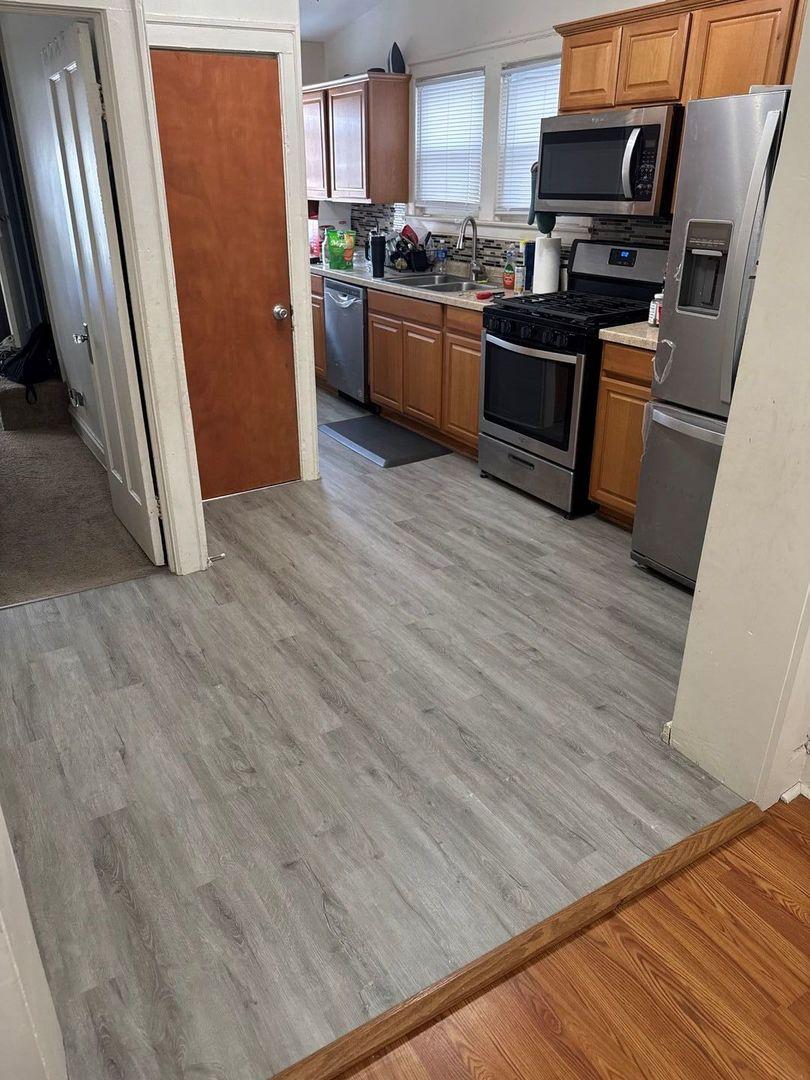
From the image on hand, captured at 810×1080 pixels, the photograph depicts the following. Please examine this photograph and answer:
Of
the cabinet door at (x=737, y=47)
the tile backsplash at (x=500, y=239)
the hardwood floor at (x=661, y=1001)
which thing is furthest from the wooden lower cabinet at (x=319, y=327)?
the hardwood floor at (x=661, y=1001)

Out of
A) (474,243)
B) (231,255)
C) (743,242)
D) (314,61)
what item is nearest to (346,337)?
(474,243)

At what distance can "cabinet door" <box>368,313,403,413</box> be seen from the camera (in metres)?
4.81

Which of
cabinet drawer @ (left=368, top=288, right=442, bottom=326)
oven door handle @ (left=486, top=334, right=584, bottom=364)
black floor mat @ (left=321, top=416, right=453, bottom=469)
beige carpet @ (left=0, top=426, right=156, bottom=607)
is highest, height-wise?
cabinet drawer @ (left=368, top=288, right=442, bottom=326)

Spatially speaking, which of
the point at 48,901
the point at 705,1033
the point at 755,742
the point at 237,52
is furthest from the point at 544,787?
the point at 237,52

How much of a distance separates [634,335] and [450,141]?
263cm

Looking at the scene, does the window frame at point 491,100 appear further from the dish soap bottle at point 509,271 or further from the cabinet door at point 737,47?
the cabinet door at point 737,47

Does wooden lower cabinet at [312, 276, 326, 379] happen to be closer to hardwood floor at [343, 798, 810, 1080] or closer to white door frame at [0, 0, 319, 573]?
white door frame at [0, 0, 319, 573]

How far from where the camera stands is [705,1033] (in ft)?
4.99

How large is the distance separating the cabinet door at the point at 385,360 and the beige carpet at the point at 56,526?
1.80m

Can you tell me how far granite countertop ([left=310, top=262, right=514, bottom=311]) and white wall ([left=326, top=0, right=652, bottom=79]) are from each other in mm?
1354

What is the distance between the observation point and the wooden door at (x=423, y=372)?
4.50 meters

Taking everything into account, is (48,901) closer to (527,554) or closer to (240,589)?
(240,589)

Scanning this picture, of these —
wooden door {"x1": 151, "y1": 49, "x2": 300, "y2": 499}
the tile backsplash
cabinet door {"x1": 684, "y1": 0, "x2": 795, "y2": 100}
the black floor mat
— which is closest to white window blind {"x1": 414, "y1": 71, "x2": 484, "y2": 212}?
the tile backsplash

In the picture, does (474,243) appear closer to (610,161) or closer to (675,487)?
(610,161)
